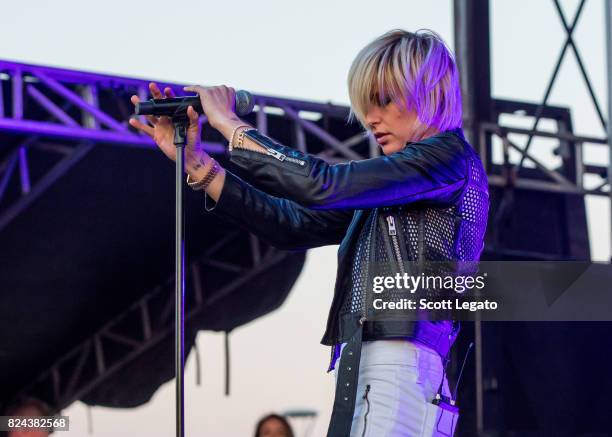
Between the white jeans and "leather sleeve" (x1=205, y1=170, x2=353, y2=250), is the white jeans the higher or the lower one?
the lower one

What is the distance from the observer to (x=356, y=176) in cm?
153

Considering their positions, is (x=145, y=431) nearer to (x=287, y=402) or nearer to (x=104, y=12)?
(x=287, y=402)

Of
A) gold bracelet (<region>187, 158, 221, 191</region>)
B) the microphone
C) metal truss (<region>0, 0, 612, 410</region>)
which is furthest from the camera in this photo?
metal truss (<region>0, 0, 612, 410</region>)

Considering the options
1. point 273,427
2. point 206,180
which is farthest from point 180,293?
point 273,427

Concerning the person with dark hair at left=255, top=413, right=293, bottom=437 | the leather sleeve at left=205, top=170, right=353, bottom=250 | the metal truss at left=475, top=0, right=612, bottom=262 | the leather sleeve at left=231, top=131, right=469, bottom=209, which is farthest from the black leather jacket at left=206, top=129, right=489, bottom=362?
the metal truss at left=475, top=0, right=612, bottom=262

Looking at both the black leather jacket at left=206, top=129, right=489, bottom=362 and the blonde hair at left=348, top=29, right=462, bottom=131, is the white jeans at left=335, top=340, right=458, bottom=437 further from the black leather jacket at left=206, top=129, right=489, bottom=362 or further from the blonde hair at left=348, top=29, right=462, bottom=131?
the blonde hair at left=348, top=29, right=462, bottom=131

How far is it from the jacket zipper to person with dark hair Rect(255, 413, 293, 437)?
2950mm

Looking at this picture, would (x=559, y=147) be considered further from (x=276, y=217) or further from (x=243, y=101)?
(x=243, y=101)

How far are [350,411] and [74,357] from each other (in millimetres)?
5904

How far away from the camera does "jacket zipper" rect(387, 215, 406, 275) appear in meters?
1.55

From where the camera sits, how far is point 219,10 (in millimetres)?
5387

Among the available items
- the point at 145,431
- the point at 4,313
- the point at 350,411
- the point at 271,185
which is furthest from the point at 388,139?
the point at 4,313

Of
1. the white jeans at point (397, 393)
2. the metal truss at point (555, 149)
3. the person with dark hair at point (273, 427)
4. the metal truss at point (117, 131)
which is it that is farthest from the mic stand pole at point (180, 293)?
the metal truss at point (555, 149)

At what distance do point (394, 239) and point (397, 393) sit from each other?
0.23 m
